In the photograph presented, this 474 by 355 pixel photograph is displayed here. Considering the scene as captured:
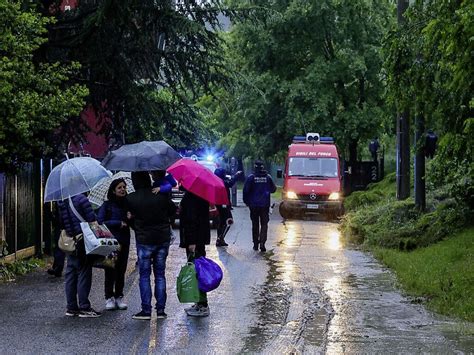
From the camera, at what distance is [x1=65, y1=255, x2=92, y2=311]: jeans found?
10164 millimetres

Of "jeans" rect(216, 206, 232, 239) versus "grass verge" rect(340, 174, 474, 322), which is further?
"jeans" rect(216, 206, 232, 239)

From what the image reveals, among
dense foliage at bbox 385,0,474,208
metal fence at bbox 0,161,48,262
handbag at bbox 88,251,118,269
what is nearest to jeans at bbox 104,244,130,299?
handbag at bbox 88,251,118,269

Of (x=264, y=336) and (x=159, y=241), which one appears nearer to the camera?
(x=264, y=336)

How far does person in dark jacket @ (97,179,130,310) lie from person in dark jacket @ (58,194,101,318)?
0.34m

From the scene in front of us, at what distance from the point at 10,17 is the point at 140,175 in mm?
4606

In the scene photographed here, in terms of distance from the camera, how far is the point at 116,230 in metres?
10.6

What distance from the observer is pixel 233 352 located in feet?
27.5

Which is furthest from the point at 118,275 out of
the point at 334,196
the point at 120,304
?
the point at 334,196

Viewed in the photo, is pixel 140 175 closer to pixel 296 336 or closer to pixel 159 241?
pixel 159 241

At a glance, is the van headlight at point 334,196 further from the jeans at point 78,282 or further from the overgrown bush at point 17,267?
the jeans at point 78,282

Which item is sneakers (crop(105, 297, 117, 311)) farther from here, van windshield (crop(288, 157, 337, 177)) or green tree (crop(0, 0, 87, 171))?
van windshield (crop(288, 157, 337, 177))

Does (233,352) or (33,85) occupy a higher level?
(33,85)

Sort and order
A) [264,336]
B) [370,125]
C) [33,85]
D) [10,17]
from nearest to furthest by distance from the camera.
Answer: [264,336] < [10,17] < [33,85] < [370,125]

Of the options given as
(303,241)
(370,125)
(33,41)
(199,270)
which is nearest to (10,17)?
(33,41)
